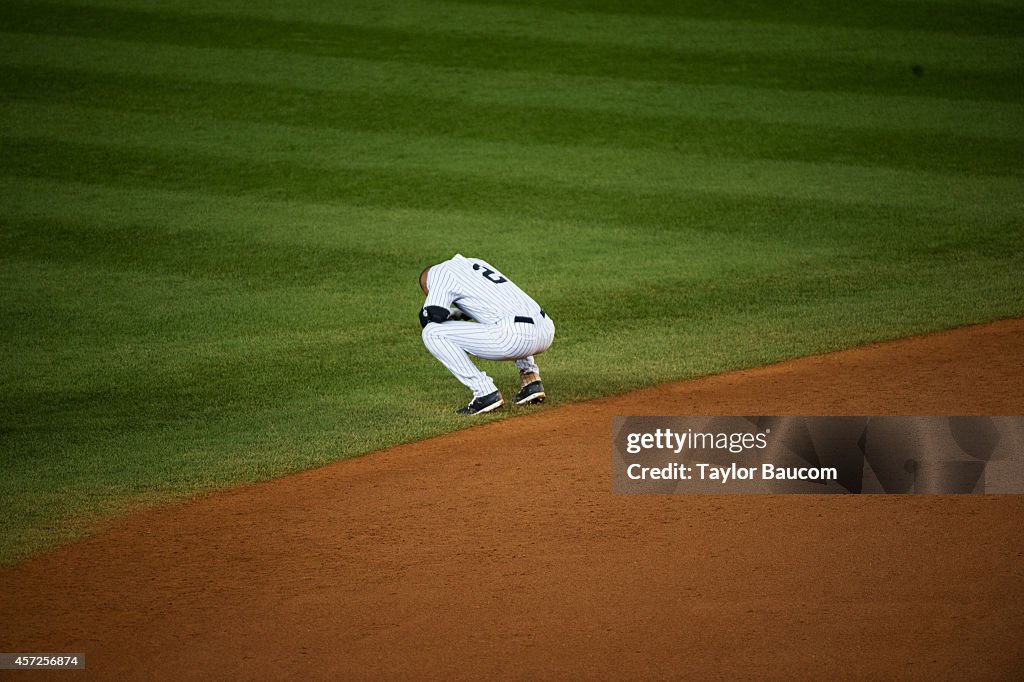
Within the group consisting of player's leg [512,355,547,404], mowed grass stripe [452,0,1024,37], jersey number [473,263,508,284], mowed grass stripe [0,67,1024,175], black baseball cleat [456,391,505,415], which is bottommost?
black baseball cleat [456,391,505,415]

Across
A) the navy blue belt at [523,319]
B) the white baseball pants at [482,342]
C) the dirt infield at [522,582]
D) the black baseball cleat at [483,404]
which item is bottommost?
the dirt infield at [522,582]

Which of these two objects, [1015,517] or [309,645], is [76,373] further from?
[1015,517]

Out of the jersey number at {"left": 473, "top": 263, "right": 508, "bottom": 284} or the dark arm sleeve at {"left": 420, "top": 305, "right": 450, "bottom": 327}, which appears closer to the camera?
the dark arm sleeve at {"left": 420, "top": 305, "right": 450, "bottom": 327}

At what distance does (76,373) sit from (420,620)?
426 cm

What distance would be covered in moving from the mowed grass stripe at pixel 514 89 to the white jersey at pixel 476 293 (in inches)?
248

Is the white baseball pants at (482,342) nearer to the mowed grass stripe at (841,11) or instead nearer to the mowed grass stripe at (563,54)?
the mowed grass stripe at (563,54)

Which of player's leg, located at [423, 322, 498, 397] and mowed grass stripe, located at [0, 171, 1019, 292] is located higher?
mowed grass stripe, located at [0, 171, 1019, 292]

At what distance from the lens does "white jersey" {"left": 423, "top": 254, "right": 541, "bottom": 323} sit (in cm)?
752

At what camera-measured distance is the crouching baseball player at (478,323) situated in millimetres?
7500

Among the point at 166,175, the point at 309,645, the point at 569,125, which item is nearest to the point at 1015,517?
the point at 309,645

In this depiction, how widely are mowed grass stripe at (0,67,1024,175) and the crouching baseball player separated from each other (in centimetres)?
543

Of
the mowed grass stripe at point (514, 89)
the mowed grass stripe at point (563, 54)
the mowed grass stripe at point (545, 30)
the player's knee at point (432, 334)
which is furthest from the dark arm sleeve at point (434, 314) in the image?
the mowed grass stripe at point (545, 30)

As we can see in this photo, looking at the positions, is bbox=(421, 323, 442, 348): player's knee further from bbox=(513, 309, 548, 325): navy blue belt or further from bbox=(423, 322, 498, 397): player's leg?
bbox=(513, 309, 548, 325): navy blue belt

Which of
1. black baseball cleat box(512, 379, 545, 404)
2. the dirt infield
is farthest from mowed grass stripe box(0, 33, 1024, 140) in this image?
the dirt infield
